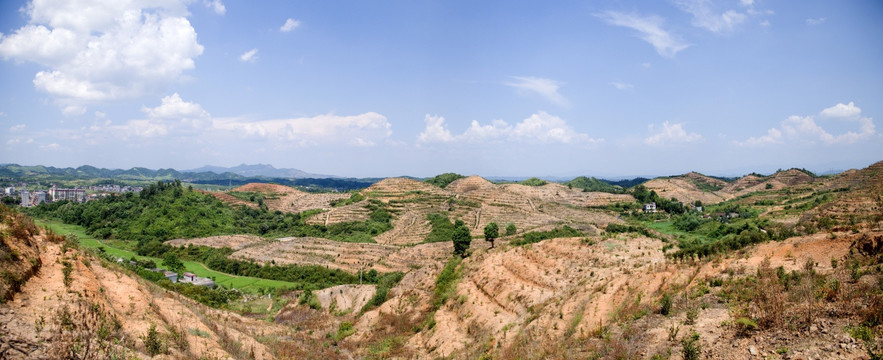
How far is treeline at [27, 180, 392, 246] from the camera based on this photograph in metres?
65.4

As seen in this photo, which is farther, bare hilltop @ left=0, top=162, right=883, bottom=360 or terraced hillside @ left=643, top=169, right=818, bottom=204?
terraced hillside @ left=643, top=169, right=818, bottom=204

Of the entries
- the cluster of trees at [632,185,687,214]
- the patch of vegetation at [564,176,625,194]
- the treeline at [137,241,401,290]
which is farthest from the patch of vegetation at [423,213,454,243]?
the patch of vegetation at [564,176,625,194]

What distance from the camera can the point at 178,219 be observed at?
68.2m

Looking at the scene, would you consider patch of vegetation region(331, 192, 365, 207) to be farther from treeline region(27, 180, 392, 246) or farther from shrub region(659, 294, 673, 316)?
shrub region(659, 294, 673, 316)

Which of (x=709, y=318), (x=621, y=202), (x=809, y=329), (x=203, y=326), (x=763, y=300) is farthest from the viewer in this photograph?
(x=621, y=202)

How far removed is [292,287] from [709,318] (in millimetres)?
39953

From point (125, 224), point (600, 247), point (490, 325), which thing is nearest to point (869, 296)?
point (490, 325)

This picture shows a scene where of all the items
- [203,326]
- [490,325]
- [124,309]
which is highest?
[124,309]

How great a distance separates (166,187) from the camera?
8131cm

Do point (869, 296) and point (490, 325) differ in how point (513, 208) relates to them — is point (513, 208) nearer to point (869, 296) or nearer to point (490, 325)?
point (490, 325)

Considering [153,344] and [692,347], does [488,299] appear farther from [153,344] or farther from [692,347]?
[153,344]

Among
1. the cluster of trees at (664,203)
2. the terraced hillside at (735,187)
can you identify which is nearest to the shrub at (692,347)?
the cluster of trees at (664,203)

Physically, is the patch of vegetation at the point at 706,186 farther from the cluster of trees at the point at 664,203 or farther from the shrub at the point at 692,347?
the shrub at the point at 692,347

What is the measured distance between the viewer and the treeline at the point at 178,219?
65.4 m
